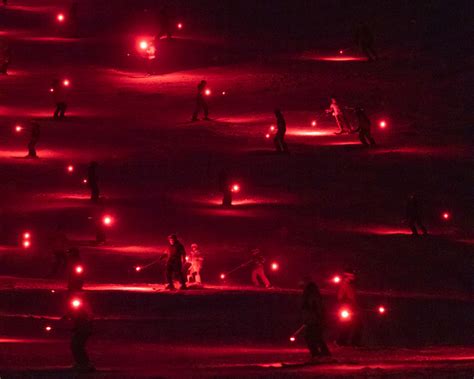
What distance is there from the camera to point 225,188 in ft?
108

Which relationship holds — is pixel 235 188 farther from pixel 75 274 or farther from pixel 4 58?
pixel 4 58

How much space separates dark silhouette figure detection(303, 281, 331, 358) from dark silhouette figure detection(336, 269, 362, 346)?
1844 mm

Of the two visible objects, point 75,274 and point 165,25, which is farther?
point 165,25

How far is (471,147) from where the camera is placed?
129 ft

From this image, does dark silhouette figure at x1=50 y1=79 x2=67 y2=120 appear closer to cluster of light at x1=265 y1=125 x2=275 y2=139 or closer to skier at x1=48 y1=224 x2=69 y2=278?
cluster of light at x1=265 y1=125 x2=275 y2=139

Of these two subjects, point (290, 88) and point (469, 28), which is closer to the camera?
point (290, 88)

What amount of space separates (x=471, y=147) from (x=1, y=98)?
48.6 ft

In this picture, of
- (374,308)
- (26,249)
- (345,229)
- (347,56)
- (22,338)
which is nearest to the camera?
(22,338)

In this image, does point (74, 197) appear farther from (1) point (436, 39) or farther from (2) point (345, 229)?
(1) point (436, 39)

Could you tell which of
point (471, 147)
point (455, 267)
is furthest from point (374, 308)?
point (471, 147)

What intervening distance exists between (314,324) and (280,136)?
712 inches

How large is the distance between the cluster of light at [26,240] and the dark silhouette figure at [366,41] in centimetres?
2136

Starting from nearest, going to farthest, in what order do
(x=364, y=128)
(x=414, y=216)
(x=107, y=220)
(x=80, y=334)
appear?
1. (x=80, y=334)
2. (x=107, y=220)
3. (x=414, y=216)
4. (x=364, y=128)

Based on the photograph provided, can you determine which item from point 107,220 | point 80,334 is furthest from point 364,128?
point 80,334
